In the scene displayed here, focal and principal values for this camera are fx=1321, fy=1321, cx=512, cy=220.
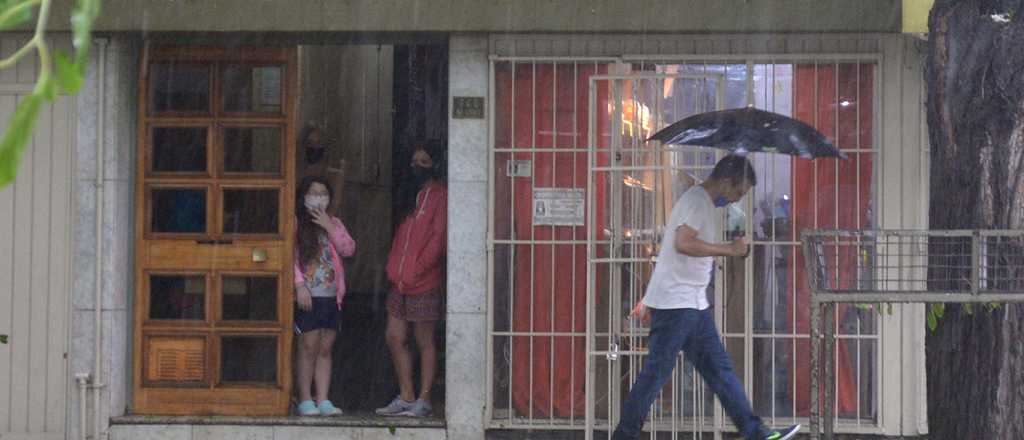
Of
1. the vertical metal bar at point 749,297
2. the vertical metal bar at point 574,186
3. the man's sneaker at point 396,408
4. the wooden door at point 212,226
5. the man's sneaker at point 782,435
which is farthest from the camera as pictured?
the man's sneaker at point 396,408

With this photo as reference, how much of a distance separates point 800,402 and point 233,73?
405cm

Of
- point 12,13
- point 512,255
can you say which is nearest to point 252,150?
point 512,255

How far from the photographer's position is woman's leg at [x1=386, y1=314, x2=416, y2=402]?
8.53 metres

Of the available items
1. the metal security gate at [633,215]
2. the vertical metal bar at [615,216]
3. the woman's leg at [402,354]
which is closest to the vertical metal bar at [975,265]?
the metal security gate at [633,215]

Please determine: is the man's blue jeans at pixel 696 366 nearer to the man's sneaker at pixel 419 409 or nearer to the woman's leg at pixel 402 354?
the man's sneaker at pixel 419 409

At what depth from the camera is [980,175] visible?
5.12 metres

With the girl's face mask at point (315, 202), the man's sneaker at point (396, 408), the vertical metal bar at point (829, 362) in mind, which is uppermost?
the girl's face mask at point (315, 202)

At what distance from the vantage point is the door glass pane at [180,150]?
835 cm

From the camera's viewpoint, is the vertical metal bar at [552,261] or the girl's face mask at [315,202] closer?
the vertical metal bar at [552,261]

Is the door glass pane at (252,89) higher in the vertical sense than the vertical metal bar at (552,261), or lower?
higher

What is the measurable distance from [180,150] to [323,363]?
5.36 ft

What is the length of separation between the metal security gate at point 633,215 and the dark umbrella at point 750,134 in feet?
2.17

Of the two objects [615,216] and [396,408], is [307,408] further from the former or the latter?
[615,216]

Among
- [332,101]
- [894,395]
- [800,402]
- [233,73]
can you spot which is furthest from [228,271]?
[894,395]
